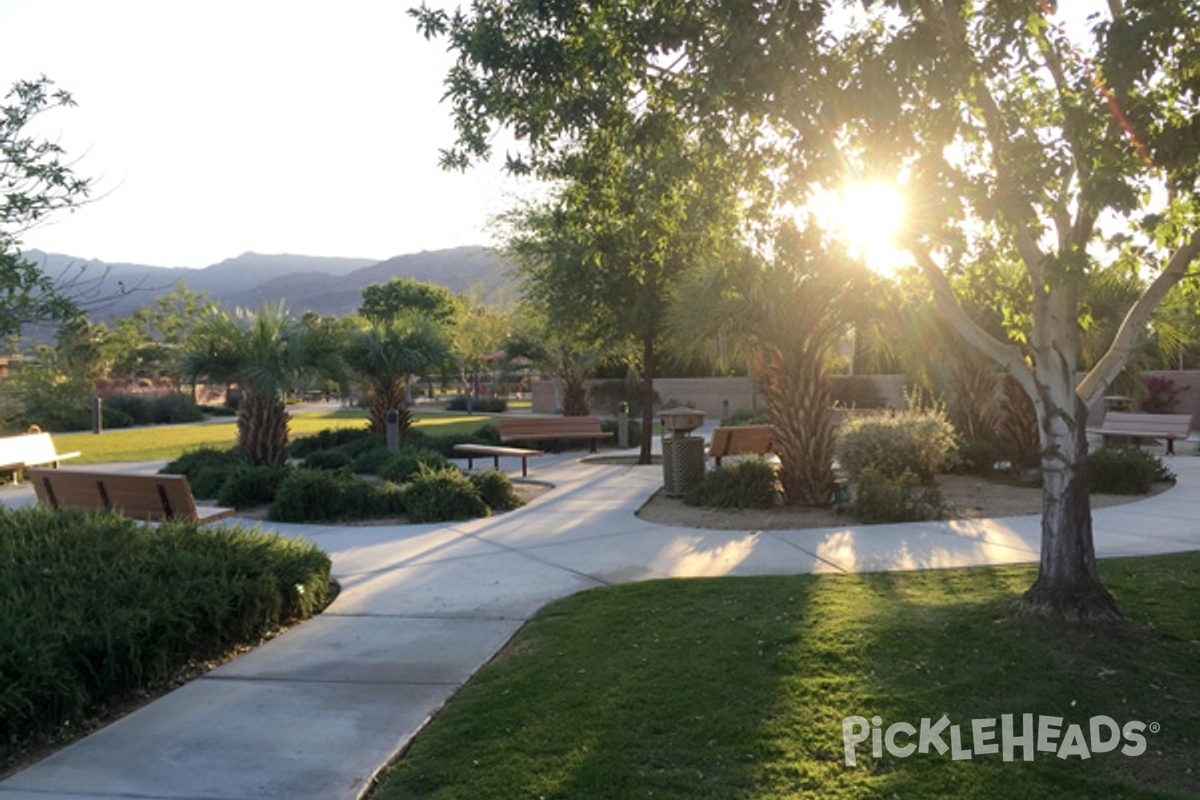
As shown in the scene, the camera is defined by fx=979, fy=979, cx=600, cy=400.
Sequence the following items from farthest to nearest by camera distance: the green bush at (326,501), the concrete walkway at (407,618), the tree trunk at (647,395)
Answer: the tree trunk at (647,395)
the green bush at (326,501)
the concrete walkway at (407,618)

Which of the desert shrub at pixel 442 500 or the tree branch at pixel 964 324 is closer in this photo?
the tree branch at pixel 964 324

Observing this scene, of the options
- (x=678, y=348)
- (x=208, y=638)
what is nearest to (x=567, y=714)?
(x=208, y=638)

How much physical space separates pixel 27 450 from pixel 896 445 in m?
14.5

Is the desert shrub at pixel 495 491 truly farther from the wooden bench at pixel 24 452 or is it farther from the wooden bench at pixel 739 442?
the wooden bench at pixel 24 452

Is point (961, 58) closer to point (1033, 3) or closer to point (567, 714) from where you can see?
point (1033, 3)

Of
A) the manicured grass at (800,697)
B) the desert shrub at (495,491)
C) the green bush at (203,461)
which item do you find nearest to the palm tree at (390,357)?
the green bush at (203,461)

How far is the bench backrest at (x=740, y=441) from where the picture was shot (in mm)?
14945

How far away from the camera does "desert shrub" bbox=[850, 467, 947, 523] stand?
35.3ft

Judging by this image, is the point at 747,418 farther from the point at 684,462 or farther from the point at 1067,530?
the point at 1067,530

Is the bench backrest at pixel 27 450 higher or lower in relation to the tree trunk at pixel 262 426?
lower

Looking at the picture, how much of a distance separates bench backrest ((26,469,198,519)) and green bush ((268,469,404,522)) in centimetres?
221

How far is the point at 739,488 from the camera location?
12.2 meters

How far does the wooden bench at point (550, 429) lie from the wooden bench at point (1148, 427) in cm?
999

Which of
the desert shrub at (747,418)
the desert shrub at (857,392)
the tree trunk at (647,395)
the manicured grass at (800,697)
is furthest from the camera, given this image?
the desert shrub at (857,392)
